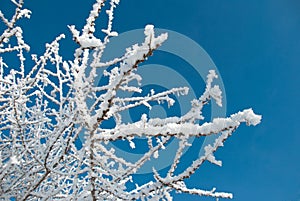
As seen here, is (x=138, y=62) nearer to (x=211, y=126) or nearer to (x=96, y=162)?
(x=211, y=126)

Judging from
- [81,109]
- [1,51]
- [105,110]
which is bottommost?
[105,110]

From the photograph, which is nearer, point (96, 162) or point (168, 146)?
point (96, 162)

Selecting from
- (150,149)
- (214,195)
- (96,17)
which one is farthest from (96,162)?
(96,17)

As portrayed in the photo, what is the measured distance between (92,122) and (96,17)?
94 cm

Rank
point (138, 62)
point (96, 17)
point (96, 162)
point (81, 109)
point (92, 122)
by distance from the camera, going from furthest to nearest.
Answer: point (96, 17) < point (96, 162) < point (81, 109) < point (92, 122) < point (138, 62)

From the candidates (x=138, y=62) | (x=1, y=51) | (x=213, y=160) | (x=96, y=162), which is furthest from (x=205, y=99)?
(x=1, y=51)

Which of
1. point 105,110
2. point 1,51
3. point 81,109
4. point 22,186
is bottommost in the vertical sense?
point 105,110

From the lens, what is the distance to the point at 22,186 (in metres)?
3.75

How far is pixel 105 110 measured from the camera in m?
1.35

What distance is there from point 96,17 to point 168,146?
1.02m

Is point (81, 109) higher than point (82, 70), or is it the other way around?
point (82, 70)

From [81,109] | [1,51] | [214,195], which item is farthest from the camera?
[1,51]

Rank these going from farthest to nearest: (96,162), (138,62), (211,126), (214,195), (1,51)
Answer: (1,51), (214,195), (96,162), (211,126), (138,62)

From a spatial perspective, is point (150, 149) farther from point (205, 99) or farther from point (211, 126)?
point (211, 126)
